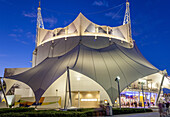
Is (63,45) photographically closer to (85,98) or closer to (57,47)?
(57,47)

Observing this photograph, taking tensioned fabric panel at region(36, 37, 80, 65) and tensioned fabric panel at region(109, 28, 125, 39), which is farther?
tensioned fabric panel at region(109, 28, 125, 39)

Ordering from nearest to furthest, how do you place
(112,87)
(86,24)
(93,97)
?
(112,87) < (93,97) < (86,24)

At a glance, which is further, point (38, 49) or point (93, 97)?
point (38, 49)

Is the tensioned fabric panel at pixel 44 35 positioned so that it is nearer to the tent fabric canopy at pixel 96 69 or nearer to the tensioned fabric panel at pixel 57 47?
the tensioned fabric panel at pixel 57 47

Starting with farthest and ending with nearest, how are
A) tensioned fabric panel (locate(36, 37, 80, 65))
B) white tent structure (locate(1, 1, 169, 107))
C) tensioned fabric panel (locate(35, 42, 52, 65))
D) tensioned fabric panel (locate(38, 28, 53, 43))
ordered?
tensioned fabric panel (locate(38, 28, 53, 43)) < tensioned fabric panel (locate(35, 42, 52, 65)) < tensioned fabric panel (locate(36, 37, 80, 65)) < white tent structure (locate(1, 1, 169, 107))

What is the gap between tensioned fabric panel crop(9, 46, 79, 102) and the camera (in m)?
21.9

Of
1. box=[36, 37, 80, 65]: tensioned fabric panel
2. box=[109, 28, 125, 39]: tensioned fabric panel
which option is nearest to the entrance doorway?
box=[36, 37, 80, 65]: tensioned fabric panel

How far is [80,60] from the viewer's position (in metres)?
23.2

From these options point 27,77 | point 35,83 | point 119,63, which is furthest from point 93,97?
point 27,77

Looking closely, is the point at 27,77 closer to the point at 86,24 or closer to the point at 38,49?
the point at 38,49

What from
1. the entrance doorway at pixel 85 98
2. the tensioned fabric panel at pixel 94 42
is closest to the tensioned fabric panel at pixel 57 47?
the tensioned fabric panel at pixel 94 42

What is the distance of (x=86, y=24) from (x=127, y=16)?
46.8ft

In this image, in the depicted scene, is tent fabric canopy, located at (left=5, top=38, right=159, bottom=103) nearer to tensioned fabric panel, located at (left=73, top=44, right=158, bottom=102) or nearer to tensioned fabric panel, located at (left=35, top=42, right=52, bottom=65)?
tensioned fabric panel, located at (left=73, top=44, right=158, bottom=102)

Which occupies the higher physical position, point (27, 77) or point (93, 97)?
point (27, 77)
